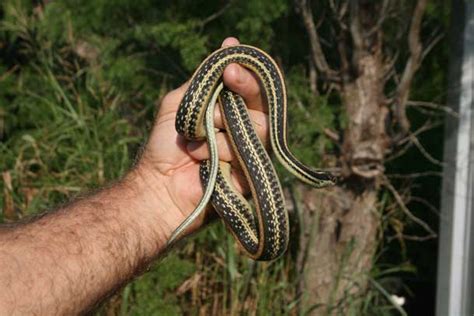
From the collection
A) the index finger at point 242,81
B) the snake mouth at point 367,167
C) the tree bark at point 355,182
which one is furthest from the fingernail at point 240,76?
the snake mouth at point 367,167

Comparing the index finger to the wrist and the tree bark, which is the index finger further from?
the tree bark

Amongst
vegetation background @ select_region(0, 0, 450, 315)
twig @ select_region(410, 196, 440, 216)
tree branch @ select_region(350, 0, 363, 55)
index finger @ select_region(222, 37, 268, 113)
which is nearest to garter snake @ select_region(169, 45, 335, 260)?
index finger @ select_region(222, 37, 268, 113)

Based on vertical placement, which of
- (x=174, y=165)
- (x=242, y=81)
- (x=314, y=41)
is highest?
(x=314, y=41)

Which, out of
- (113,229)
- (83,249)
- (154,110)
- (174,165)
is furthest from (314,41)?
(83,249)

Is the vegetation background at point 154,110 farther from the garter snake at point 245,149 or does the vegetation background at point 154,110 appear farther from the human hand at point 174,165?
the garter snake at point 245,149

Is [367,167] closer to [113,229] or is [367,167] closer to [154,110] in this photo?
[154,110]
